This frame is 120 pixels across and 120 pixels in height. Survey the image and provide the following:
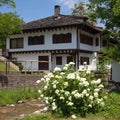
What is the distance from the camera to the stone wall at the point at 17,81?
76.3 feet

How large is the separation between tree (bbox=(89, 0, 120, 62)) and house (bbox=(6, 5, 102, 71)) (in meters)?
12.1

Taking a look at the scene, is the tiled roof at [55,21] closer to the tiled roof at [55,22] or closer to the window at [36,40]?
the tiled roof at [55,22]

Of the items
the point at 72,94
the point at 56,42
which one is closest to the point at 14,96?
the point at 72,94

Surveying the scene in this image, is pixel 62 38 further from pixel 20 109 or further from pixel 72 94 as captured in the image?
pixel 72 94

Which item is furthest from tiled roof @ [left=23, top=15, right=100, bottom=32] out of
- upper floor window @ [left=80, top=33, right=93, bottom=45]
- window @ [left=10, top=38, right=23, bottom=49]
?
window @ [left=10, top=38, right=23, bottom=49]

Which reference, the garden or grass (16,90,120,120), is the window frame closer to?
the garden

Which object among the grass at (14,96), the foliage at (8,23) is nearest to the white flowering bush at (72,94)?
the grass at (14,96)

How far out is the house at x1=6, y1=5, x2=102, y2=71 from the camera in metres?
36.7

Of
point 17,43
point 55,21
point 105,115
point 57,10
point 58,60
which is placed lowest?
point 105,115

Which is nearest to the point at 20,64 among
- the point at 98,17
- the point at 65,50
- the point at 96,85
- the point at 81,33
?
the point at 65,50

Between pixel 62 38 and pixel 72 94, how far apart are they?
87.3 feet

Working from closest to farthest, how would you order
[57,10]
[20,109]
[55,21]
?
1. [20,109]
2. [55,21]
3. [57,10]

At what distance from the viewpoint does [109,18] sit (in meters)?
22.1

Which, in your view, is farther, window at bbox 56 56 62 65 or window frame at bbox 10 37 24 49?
window frame at bbox 10 37 24 49
